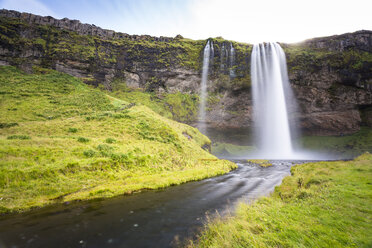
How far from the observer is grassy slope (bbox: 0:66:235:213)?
12.2 metres

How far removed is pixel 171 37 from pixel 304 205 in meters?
86.4

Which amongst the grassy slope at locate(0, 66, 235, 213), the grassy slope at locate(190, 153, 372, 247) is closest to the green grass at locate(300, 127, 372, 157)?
the grassy slope at locate(0, 66, 235, 213)

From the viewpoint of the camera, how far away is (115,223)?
8.29 meters

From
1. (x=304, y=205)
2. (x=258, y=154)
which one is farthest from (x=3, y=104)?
(x=258, y=154)

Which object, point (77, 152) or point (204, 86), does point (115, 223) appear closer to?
point (77, 152)

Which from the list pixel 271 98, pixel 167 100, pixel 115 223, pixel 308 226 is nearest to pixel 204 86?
pixel 167 100

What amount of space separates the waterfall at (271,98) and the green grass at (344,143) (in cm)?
971

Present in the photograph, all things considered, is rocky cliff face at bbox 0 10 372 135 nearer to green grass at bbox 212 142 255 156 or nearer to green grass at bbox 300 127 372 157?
green grass at bbox 300 127 372 157

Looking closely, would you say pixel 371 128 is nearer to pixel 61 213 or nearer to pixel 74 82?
pixel 61 213

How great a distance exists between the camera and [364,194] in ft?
28.8

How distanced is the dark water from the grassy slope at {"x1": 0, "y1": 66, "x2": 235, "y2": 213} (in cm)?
230

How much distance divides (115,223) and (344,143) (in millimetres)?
84939

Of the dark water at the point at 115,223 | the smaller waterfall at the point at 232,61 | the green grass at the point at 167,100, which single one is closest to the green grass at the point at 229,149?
the green grass at the point at 167,100

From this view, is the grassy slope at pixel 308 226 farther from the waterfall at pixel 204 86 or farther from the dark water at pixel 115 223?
the waterfall at pixel 204 86
